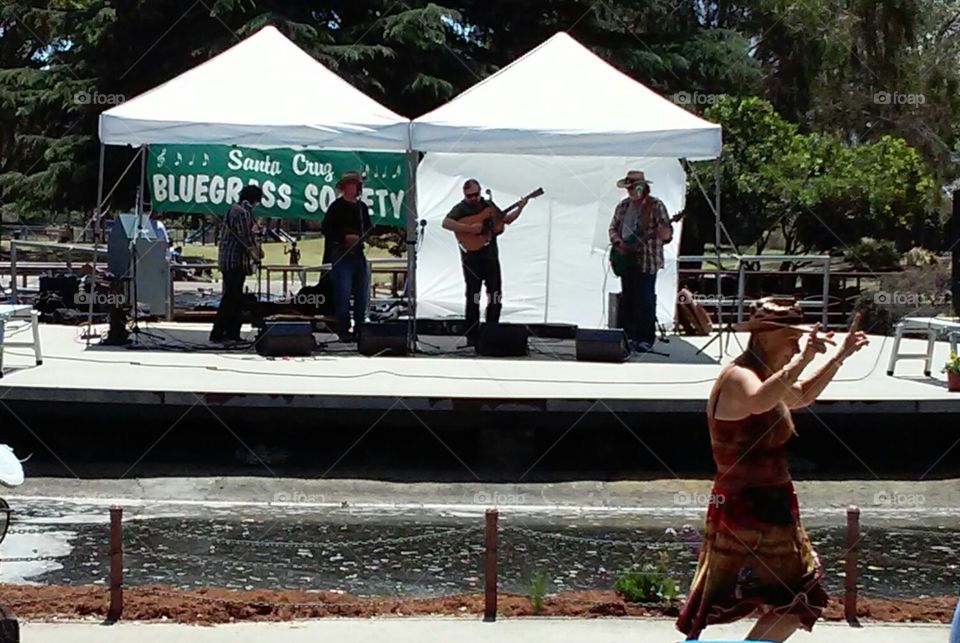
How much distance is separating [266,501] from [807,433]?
471cm

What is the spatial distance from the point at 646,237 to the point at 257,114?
14.1ft

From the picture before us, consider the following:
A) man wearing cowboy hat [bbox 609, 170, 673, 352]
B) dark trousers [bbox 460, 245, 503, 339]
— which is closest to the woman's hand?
man wearing cowboy hat [bbox 609, 170, 673, 352]

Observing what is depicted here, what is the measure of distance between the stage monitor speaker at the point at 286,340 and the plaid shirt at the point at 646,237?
11.3 feet

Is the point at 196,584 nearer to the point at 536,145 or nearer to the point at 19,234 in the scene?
the point at 536,145

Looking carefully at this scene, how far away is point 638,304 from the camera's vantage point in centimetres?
1677

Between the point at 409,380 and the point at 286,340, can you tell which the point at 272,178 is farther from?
the point at 409,380

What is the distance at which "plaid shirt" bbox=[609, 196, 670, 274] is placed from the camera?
16.2 meters

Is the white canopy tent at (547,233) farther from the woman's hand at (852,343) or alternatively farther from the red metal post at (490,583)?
the woman's hand at (852,343)

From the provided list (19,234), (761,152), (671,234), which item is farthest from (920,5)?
(19,234)

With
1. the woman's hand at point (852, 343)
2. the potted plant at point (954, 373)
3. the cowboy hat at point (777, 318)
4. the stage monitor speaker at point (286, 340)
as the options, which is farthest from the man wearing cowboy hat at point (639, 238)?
the woman's hand at point (852, 343)

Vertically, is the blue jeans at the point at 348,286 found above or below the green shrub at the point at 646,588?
above

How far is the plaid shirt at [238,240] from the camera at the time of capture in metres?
16.1

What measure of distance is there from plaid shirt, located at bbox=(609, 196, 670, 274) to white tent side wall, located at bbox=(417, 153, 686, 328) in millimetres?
3033

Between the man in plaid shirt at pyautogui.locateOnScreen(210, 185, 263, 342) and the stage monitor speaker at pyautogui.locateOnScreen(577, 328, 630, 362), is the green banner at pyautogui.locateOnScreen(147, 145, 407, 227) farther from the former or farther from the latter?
the stage monitor speaker at pyautogui.locateOnScreen(577, 328, 630, 362)
